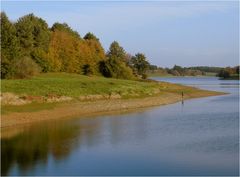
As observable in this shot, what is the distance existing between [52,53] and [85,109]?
39.5m

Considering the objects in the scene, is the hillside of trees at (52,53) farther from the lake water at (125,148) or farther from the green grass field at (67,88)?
the lake water at (125,148)

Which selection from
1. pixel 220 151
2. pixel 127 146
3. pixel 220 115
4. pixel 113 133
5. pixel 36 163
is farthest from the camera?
pixel 220 115

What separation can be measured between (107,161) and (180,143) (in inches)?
260

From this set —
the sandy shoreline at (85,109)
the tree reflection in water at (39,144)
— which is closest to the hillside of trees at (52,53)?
the sandy shoreline at (85,109)

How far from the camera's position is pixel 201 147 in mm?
26891

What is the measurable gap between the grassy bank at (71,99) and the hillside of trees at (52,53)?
7.28 meters

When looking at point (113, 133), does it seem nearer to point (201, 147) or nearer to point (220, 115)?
point (201, 147)

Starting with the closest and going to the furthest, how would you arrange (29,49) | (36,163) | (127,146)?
(36,163), (127,146), (29,49)

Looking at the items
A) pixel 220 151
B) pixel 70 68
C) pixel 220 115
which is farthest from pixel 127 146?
pixel 70 68

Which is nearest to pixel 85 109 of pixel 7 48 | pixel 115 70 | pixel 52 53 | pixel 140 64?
pixel 7 48

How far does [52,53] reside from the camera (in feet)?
283

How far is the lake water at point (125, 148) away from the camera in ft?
71.2

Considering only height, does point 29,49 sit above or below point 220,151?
above

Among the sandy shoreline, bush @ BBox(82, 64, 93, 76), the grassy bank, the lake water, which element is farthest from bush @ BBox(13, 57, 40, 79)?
bush @ BBox(82, 64, 93, 76)
